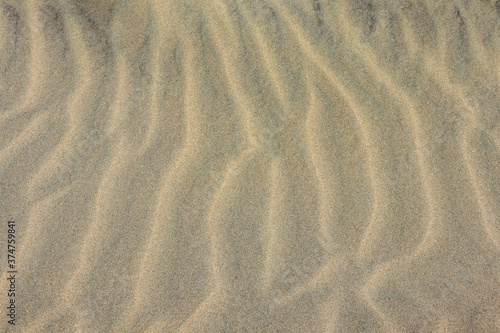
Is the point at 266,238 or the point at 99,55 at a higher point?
the point at 99,55

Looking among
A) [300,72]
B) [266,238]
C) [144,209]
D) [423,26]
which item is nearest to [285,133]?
[300,72]

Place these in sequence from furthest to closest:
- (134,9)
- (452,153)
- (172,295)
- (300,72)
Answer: (134,9), (300,72), (452,153), (172,295)

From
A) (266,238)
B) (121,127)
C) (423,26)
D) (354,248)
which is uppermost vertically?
(121,127)

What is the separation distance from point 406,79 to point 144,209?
1.18 metres

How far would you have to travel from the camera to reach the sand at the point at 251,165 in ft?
6.63

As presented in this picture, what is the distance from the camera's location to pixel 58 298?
2.03 meters

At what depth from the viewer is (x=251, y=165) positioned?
7.30ft

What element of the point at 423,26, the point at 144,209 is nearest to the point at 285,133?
the point at 144,209

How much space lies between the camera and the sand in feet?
6.63

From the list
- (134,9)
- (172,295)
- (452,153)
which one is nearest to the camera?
(172,295)

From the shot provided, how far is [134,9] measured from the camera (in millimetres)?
2525

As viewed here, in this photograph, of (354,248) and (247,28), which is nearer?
(354,248)

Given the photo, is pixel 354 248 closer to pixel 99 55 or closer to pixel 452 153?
pixel 452 153

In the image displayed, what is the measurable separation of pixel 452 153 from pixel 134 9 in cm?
148
